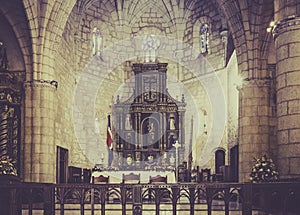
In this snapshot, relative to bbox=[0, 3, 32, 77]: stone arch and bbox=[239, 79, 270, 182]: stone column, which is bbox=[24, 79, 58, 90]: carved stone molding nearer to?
bbox=[0, 3, 32, 77]: stone arch

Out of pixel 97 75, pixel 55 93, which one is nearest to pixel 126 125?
pixel 97 75

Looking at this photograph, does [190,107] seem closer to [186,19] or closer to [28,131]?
[186,19]

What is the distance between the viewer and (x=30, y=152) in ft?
58.3

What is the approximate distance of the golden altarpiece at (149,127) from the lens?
23.8 m

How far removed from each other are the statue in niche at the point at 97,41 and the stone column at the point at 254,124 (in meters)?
9.84

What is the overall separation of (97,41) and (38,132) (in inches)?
362

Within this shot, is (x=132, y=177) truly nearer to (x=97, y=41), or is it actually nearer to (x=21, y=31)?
(x=21, y=31)

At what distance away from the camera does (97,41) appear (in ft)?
85.6

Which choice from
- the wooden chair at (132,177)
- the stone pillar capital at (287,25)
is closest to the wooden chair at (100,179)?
the wooden chair at (132,177)

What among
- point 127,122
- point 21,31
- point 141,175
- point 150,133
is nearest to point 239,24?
point 141,175

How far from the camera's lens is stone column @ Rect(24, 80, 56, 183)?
17.7 metres

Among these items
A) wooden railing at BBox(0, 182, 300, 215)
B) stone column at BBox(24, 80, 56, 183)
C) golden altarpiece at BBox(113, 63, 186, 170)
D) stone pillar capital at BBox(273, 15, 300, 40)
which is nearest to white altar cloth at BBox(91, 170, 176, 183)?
stone column at BBox(24, 80, 56, 183)

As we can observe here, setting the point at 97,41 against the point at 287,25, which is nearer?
the point at 287,25

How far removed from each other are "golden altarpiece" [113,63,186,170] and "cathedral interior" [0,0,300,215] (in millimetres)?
45
